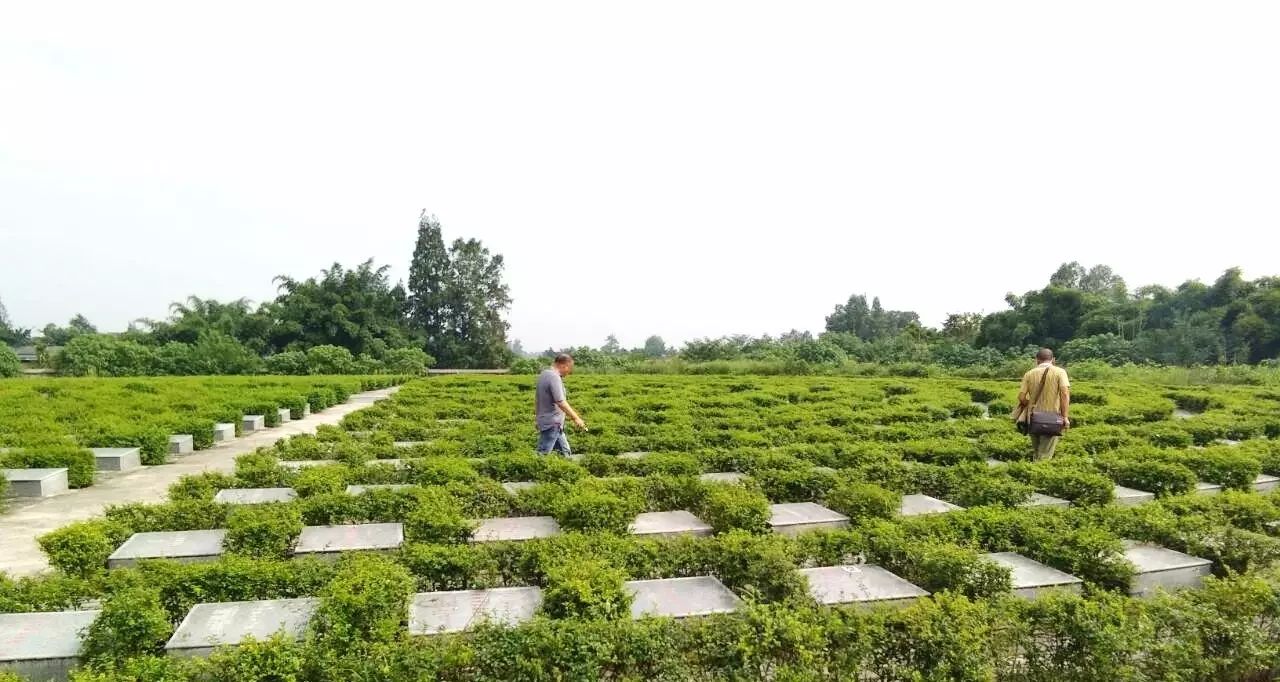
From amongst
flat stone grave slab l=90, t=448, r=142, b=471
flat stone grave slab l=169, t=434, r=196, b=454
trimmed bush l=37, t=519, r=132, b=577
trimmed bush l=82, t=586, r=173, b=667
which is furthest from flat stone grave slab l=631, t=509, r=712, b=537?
flat stone grave slab l=169, t=434, r=196, b=454

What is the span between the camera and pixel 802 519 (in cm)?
608

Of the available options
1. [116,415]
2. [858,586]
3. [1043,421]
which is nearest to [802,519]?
[858,586]

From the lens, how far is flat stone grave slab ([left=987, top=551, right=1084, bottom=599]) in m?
4.43

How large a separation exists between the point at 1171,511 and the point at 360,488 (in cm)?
764

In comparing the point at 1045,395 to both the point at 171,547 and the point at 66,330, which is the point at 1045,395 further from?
the point at 66,330

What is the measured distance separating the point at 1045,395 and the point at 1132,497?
1996 mm

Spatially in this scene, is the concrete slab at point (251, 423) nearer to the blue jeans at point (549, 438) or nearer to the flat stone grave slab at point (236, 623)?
the blue jeans at point (549, 438)

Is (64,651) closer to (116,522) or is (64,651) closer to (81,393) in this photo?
(116,522)

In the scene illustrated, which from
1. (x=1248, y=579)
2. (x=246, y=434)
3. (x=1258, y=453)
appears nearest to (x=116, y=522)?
(x=1248, y=579)

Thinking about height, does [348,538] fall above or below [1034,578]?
above

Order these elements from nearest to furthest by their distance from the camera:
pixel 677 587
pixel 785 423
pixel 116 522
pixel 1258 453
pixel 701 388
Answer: pixel 677 587
pixel 116 522
pixel 1258 453
pixel 785 423
pixel 701 388

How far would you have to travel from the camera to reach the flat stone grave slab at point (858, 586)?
418 centimetres

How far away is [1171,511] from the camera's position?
5.86 meters

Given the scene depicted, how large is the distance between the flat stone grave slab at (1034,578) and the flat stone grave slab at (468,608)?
310cm
